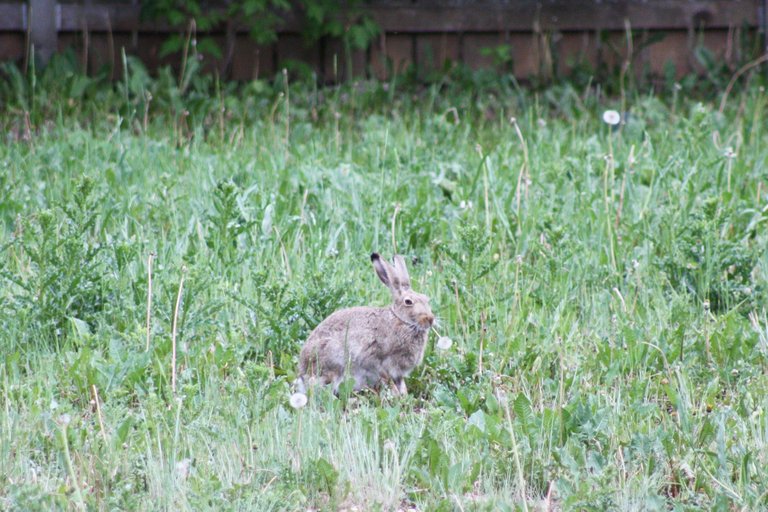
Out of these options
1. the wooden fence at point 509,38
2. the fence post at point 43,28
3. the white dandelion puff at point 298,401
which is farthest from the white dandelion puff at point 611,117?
the fence post at point 43,28

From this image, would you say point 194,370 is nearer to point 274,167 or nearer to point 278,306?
point 278,306

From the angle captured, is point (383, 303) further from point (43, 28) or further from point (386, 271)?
point (43, 28)

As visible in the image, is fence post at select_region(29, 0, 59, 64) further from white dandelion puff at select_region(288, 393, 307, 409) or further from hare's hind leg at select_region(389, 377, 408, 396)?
white dandelion puff at select_region(288, 393, 307, 409)

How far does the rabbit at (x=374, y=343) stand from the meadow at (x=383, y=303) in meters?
0.12

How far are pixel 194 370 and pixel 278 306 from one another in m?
0.45

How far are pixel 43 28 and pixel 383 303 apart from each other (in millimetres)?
5723

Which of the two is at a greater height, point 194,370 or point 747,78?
point 747,78

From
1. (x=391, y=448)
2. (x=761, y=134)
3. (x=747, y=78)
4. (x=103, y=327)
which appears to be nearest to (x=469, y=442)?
(x=391, y=448)

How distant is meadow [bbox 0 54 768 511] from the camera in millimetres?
3338

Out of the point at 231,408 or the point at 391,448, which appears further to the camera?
the point at 231,408

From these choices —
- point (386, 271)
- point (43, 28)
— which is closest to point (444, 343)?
point (386, 271)

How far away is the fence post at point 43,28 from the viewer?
908 cm

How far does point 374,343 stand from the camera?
4.07 meters

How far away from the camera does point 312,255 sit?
16.8 ft
